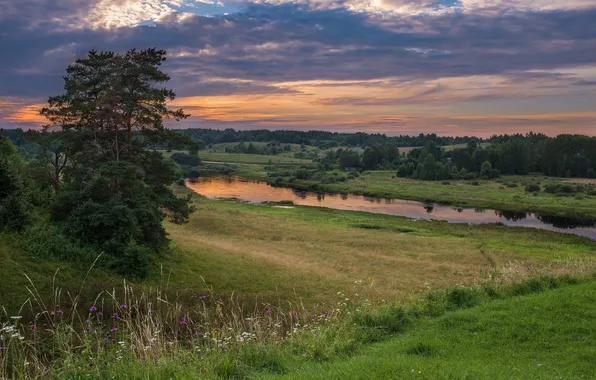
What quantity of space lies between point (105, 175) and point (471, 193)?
9092 centimetres

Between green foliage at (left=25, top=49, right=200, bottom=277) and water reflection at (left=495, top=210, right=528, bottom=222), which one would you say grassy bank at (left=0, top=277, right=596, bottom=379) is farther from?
water reflection at (left=495, top=210, right=528, bottom=222)

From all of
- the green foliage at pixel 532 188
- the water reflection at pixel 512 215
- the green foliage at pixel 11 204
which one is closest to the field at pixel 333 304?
the green foliage at pixel 11 204

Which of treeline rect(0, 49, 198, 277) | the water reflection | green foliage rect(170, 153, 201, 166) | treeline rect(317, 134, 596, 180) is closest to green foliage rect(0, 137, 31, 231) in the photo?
treeline rect(0, 49, 198, 277)

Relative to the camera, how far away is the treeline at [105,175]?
22.7m

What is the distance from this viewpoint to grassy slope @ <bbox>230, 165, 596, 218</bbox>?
79.9 metres

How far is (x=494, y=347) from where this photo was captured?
9.05 m

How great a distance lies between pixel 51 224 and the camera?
24.5 meters

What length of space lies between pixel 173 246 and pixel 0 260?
14.1 metres

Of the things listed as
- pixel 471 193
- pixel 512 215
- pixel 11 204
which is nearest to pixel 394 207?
pixel 512 215

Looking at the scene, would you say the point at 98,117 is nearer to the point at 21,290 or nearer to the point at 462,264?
the point at 21,290

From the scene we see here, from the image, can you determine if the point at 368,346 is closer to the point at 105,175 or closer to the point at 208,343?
the point at 208,343

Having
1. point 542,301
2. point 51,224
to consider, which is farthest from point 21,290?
point 542,301

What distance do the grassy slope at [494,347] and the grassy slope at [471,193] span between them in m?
72.6

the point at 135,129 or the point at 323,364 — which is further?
the point at 135,129
